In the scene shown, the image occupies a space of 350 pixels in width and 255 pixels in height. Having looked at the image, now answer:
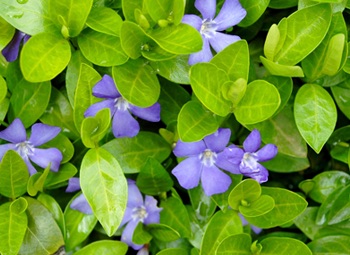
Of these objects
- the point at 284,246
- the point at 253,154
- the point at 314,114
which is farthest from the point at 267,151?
the point at 284,246

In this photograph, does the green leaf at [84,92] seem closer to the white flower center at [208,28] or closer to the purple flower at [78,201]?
the purple flower at [78,201]

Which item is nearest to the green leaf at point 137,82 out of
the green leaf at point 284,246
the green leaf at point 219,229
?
the green leaf at point 219,229

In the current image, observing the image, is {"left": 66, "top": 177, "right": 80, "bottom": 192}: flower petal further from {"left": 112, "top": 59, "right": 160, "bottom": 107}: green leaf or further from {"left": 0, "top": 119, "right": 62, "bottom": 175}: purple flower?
{"left": 112, "top": 59, "right": 160, "bottom": 107}: green leaf

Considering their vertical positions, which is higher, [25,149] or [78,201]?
[25,149]

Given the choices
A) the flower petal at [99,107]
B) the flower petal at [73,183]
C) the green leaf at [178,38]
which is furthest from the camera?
the flower petal at [73,183]

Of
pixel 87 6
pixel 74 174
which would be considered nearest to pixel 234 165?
pixel 74 174

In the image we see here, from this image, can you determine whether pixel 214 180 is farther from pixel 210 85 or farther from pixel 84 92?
pixel 84 92

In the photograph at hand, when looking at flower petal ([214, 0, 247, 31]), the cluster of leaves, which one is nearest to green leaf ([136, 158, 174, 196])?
the cluster of leaves

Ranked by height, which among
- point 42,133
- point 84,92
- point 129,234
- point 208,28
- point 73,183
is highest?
point 208,28
